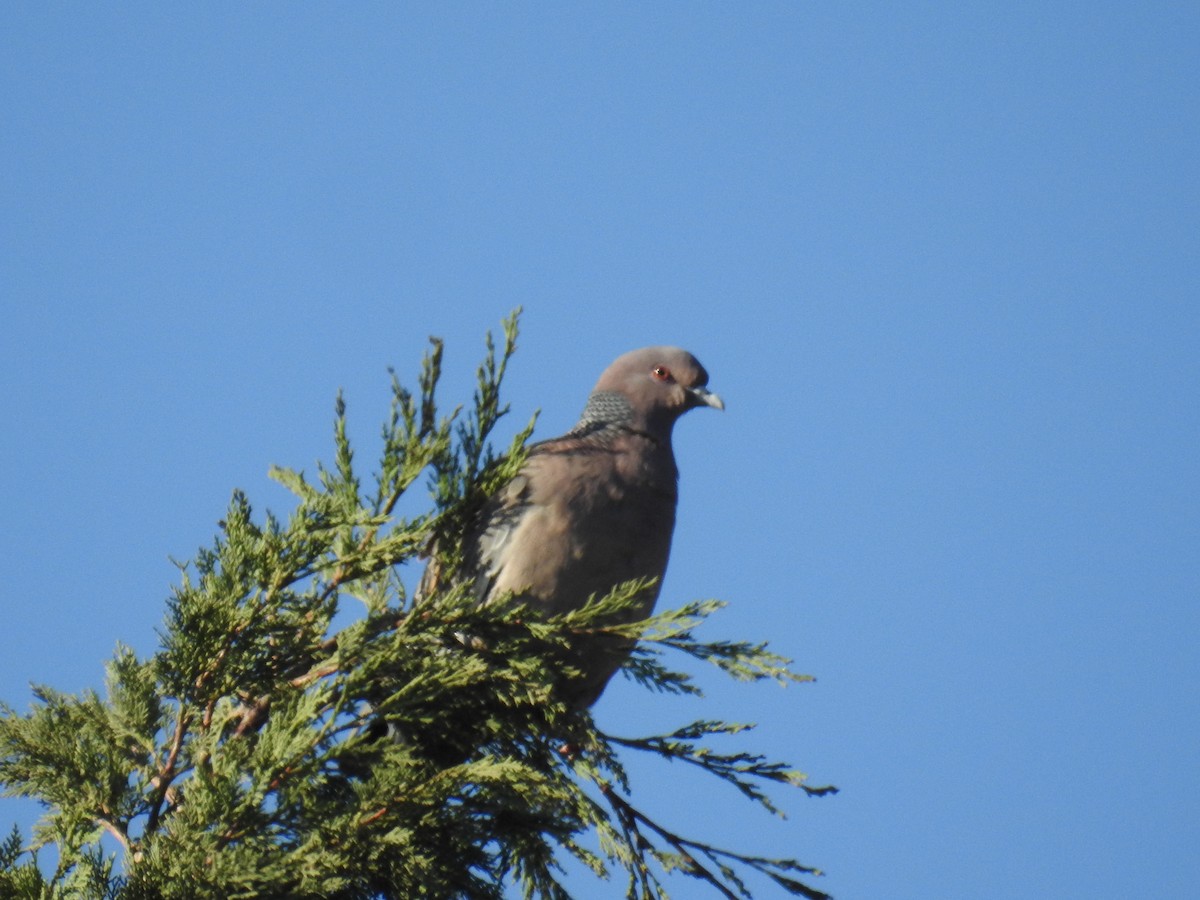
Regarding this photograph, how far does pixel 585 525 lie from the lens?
17.2ft

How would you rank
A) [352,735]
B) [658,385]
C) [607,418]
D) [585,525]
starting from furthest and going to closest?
[658,385], [607,418], [585,525], [352,735]

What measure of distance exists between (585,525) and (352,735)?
5.46ft

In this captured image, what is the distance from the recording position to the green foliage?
11.6 feet

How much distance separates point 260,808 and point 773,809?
58.2 inches

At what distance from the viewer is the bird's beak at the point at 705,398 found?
6309 millimetres

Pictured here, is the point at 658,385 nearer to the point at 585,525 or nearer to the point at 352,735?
the point at 585,525

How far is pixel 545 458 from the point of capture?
5.39 m

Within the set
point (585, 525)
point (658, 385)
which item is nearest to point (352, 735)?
point (585, 525)

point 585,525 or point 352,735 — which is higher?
point 585,525

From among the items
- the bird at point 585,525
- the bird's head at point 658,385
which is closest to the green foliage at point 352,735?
the bird at point 585,525

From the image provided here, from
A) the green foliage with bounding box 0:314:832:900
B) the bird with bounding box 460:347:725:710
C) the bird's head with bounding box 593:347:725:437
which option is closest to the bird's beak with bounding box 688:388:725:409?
the bird's head with bounding box 593:347:725:437

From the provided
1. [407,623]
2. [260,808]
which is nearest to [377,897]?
[260,808]

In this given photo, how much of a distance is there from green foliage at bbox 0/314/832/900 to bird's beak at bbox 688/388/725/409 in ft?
6.53

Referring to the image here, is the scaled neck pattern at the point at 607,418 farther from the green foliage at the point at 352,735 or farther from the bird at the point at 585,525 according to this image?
the green foliage at the point at 352,735
